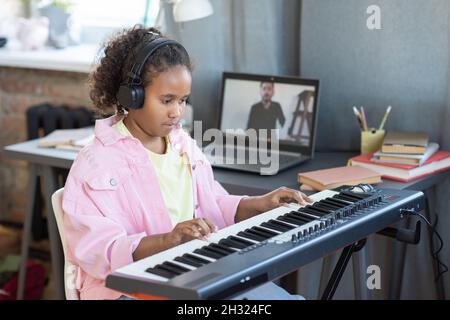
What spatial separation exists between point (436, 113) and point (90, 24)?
68.3 inches

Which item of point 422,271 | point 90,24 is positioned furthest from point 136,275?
point 90,24

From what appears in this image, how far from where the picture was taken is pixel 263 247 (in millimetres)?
1452

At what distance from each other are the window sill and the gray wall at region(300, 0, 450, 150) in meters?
1.07

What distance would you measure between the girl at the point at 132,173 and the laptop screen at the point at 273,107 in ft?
2.03

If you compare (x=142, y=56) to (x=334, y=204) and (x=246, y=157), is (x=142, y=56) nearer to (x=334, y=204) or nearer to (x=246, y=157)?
(x=334, y=204)

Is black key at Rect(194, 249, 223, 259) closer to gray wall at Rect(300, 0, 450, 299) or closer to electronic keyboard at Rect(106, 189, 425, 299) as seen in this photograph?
electronic keyboard at Rect(106, 189, 425, 299)

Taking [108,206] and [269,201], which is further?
[269,201]

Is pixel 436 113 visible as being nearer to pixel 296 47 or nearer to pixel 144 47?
pixel 296 47

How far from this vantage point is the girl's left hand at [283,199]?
176cm

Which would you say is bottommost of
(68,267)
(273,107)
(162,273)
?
(68,267)

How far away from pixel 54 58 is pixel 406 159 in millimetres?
1680

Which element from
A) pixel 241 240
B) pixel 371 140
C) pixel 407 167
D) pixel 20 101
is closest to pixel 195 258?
pixel 241 240

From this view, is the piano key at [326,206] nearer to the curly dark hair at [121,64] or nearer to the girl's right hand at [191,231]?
the girl's right hand at [191,231]

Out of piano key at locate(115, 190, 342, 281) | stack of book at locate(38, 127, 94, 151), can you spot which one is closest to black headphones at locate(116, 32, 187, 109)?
piano key at locate(115, 190, 342, 281)
